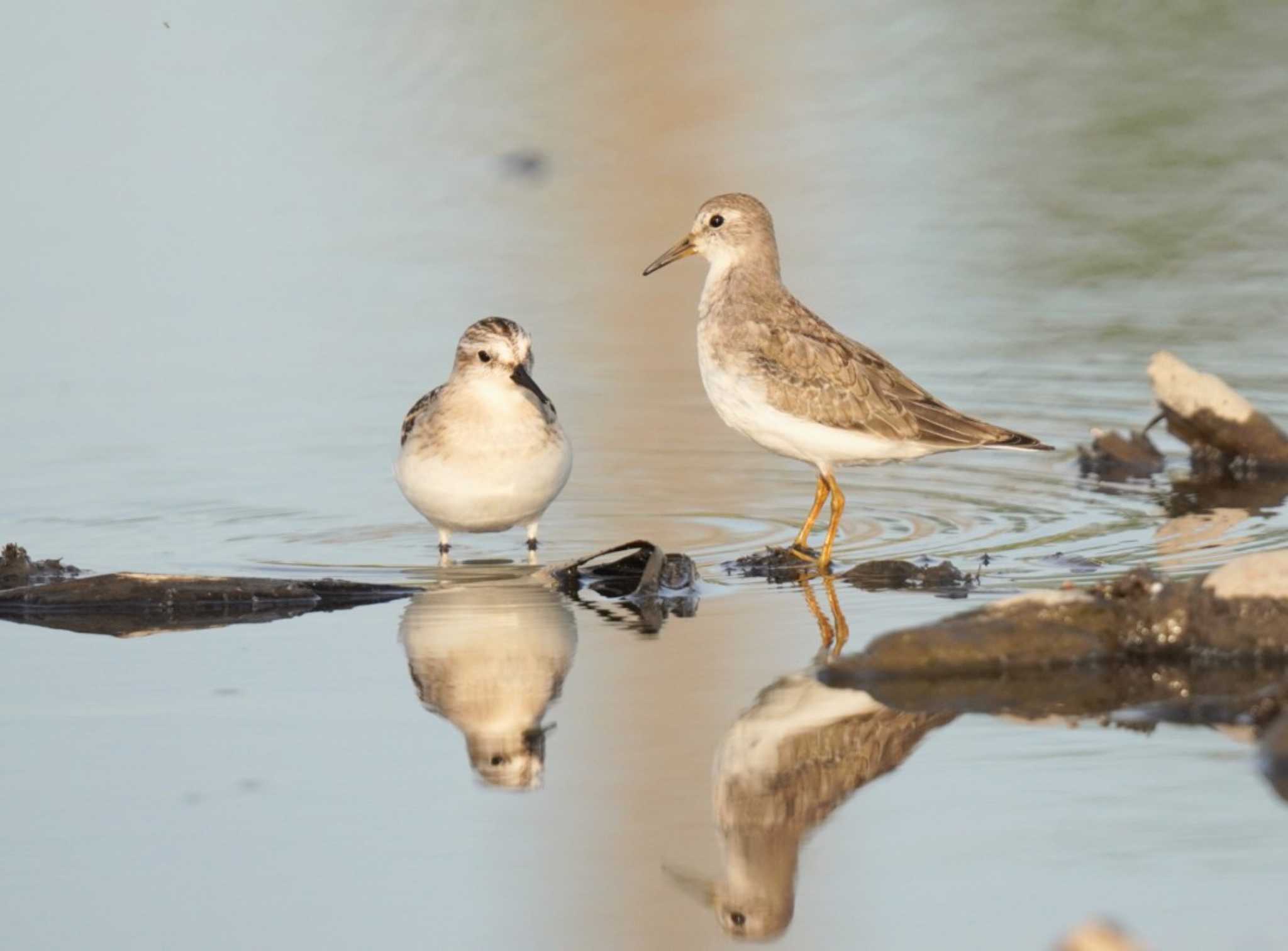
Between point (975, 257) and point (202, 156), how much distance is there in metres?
6.83

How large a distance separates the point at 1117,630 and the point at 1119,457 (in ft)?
14.8

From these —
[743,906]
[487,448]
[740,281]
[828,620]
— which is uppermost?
[740,281]

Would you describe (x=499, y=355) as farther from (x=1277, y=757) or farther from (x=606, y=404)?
(x=1277, y=757)

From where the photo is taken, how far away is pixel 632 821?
618 cm

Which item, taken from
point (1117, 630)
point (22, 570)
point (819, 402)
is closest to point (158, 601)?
point (22, 570)

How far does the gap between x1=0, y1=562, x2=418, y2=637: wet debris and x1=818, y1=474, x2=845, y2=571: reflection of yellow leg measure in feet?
7.12

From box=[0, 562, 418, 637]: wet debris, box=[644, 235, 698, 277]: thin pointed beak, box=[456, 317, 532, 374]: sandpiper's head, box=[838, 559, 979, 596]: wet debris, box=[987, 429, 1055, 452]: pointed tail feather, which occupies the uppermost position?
box=[644, 235, 698, 277]: thin pointed beak

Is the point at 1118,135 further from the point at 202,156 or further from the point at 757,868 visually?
the point at 757,868

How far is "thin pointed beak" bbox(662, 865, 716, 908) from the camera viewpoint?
569 cm

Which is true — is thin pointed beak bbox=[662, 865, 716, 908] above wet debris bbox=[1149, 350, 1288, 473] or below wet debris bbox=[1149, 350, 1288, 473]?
below

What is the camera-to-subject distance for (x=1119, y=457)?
1175cm

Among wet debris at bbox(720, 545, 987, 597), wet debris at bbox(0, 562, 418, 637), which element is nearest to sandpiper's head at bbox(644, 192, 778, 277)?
wet debris at bbox(720, 545, 987, 597)

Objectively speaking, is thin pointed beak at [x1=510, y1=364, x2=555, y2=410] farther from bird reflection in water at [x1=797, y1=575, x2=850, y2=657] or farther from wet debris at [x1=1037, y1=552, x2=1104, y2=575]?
wet debris at [x1=1037, y1=552, x2=1104, y2=575]

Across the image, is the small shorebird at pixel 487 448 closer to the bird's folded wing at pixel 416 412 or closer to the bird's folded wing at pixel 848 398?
the bird's folded wing at pixel 416 412
